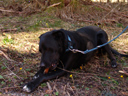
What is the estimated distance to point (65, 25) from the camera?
626 cm

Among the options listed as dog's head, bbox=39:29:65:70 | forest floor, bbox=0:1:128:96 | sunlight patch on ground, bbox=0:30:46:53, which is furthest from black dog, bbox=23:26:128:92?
sunlight patch on ground, bbox=0:30:46:53

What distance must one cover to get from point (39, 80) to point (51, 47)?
643 mm

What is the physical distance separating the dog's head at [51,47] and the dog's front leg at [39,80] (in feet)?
0.53

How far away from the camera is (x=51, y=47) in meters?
2.84

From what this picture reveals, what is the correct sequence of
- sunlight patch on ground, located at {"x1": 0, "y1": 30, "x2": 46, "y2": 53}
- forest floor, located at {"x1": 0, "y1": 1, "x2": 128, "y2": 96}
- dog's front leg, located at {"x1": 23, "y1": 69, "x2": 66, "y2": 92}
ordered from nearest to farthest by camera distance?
1. dog's front leg, located at {"x1": 23, "y1": 69, "x2": 66, "y2": 92}
2. forest floor, located at {"x1": 0, "y1": 1, "x2": 128, "y2": 96}
3. sunlight patch on ground, located at {"x1": 0, "y1": 30, "x2": 46, "y2": 53}

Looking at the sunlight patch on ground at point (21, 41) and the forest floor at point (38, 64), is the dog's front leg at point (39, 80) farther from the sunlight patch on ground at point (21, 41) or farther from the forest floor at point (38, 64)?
the sunlight patch on ground at point (21, 41)

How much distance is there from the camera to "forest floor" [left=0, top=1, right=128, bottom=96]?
277cm

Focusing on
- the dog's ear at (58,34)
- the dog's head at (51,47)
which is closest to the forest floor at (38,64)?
the dog's head at (51,47)

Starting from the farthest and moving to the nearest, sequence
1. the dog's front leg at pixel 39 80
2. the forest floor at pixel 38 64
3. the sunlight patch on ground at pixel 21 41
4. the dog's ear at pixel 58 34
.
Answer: the sunlight patch on ground at pixel 21 41 → the dog's ear at pixel 58 34 → the forest floor at pixel 38 64 → the dog's front leg at pixel 39 80

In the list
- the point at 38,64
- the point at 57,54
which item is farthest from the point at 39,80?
the point at 38,64

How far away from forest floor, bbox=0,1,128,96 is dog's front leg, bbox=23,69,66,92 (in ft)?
0.26

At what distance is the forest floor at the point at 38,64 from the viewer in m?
2.77

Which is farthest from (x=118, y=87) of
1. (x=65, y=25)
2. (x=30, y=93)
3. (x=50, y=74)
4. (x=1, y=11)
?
(x=1, y=11)

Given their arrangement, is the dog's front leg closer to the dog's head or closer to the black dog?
the black dog
